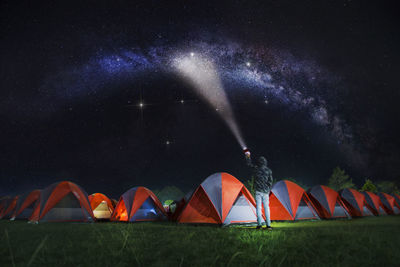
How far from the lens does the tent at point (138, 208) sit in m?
15.4

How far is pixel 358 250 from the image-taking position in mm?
4273

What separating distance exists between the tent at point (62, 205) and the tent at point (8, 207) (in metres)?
8.35

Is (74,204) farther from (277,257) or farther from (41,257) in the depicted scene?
(277,257)

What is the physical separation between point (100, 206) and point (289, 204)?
54.7 ft

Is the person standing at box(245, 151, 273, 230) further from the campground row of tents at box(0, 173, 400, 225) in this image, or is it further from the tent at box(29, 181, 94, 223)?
the tent at box(29, 181, 94, 223)

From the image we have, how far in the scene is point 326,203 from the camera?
16344 millimetres

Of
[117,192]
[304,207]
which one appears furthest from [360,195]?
[117,192]

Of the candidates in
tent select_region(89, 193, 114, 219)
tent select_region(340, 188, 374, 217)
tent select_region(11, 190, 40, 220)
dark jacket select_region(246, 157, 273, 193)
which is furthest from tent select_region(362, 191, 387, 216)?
A: tent select_region(11, 190, 40, 220)

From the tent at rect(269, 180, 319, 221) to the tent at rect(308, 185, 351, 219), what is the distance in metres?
0.96

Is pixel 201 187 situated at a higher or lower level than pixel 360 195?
higher

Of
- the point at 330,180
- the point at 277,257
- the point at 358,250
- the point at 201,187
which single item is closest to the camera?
the point at 277,257

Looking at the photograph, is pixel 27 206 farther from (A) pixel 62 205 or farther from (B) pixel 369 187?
(B) pixel 369 187

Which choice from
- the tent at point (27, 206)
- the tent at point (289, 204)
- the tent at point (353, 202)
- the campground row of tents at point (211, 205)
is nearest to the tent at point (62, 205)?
the campground row of tents at point (211, 205)

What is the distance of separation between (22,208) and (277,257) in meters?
19.7
